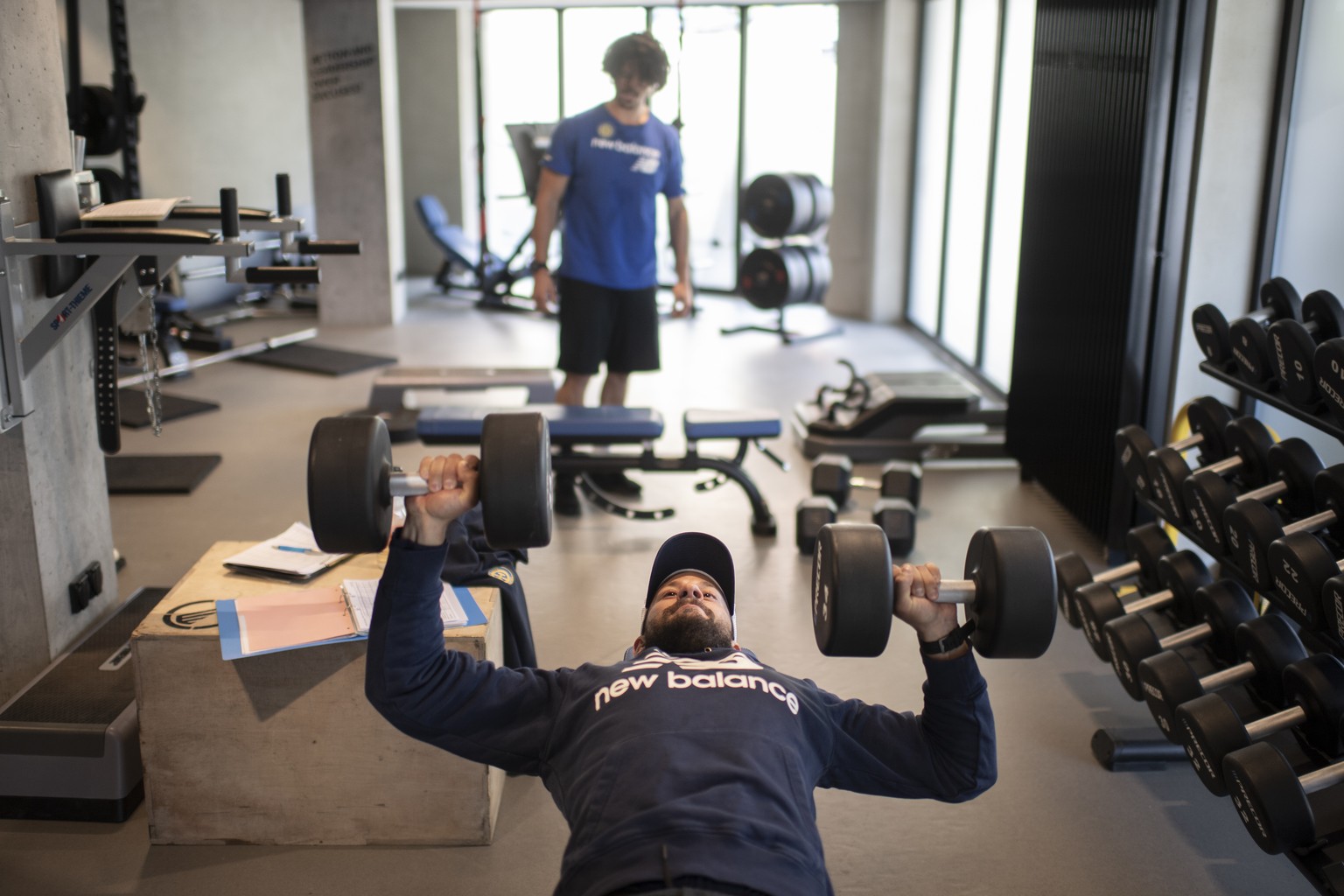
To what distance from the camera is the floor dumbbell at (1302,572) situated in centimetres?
207

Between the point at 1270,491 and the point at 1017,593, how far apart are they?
1196 mm

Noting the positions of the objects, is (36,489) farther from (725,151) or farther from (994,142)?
(725,151)

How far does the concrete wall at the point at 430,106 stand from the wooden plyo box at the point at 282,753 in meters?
7.62

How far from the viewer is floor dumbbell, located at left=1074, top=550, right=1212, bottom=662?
268cm

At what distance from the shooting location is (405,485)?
156 centimetres

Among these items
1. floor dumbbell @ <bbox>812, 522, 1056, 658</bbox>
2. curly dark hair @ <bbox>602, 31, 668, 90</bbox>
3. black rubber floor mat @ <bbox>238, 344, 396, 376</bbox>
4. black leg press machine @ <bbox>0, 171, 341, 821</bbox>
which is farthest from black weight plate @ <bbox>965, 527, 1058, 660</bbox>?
black rubber floor mat @ <bbox>238, 344, 396, 376</bbox>

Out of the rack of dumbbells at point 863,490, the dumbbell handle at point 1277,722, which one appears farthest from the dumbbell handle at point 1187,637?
the rack of dumbbells at point 863,490

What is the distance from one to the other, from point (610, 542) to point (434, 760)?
171 centimetres

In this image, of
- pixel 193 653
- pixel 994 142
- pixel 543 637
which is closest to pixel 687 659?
pixel 193 653

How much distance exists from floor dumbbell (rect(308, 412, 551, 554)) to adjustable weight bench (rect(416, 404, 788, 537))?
7.11 feet

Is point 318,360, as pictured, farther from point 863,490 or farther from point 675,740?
point 675,740

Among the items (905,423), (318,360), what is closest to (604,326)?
(905,423)

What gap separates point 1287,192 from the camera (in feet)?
10.4

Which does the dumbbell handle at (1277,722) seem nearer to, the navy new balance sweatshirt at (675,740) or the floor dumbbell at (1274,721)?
the floor dumbbell at (1274,721)
